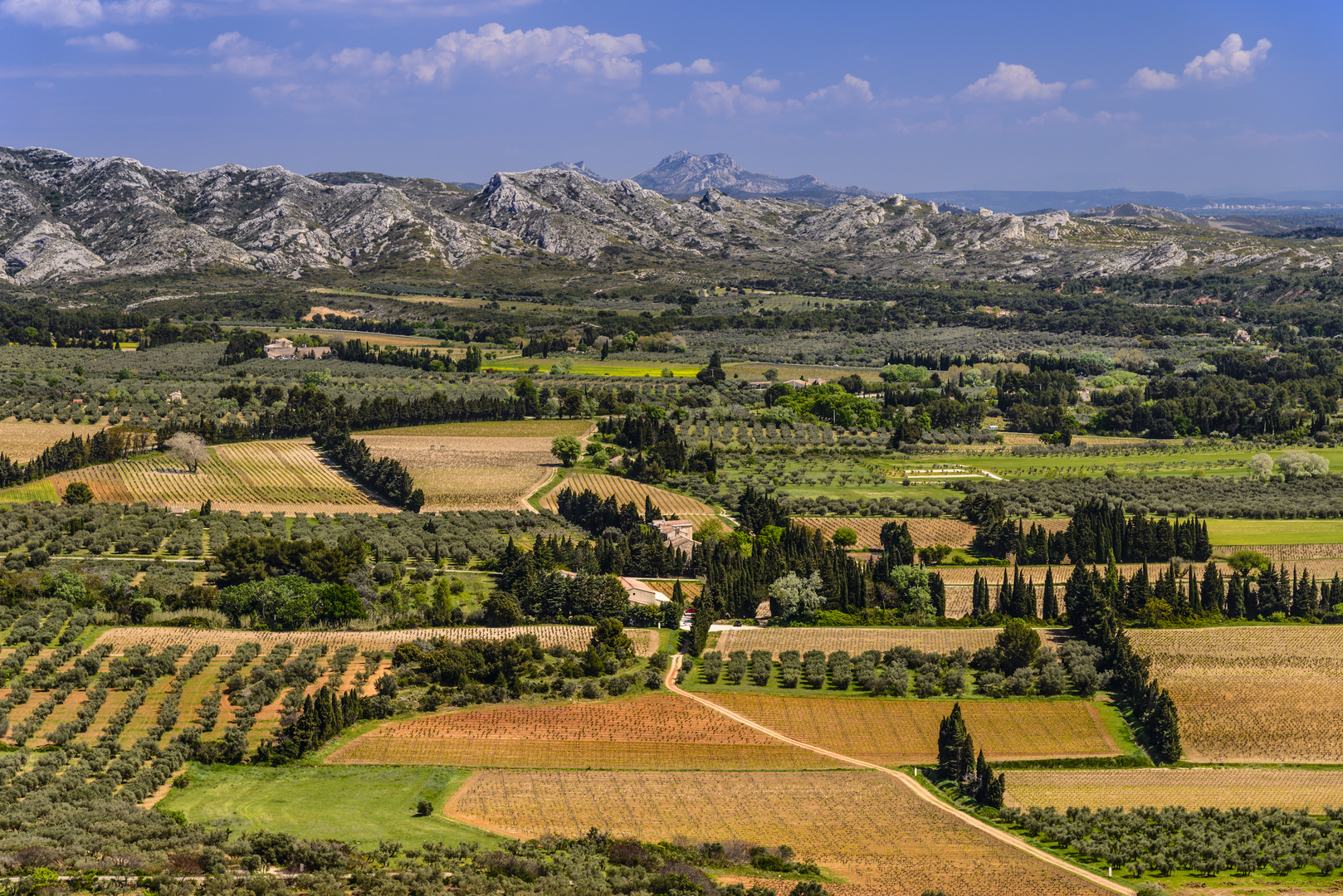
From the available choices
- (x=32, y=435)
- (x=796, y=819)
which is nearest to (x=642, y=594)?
(x=796, y=819)

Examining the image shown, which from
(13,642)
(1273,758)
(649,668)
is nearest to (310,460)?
(13,642)

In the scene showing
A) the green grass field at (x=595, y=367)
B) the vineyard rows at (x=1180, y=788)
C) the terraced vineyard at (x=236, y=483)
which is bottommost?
the vineyard rows at (x=1180, y=788)

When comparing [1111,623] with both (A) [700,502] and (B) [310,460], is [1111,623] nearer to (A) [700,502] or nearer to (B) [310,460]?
(A) [700,502]

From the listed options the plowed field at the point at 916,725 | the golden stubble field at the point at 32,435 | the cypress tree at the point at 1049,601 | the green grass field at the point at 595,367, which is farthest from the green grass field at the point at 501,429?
the plowed field at the point at 916,725

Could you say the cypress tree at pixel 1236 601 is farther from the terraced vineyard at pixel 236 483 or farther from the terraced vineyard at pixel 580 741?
the terraced vineyard at pixel 236 483

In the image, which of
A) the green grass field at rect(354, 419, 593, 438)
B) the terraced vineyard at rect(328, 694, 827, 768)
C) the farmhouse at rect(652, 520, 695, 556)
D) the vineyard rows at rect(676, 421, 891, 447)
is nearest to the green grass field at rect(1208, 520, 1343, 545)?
the farmhouse at rect(652, 520, 695, 556)

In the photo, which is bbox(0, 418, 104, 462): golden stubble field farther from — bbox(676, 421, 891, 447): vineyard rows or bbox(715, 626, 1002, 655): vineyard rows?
bbox(715, 626, 1002, 655): vineyard rows
